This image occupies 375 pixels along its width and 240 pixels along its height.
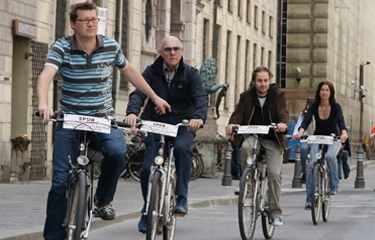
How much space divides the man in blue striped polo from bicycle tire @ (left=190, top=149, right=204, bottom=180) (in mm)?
16271

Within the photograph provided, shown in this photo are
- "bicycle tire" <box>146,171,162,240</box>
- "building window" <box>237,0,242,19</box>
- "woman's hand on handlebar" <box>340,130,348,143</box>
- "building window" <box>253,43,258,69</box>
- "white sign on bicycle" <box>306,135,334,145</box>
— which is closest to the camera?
"bicycle tire" <box>146,171,162,240</box>

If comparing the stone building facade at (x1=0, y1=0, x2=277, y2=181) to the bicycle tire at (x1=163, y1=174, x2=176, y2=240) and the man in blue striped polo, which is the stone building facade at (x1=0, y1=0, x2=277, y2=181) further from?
the man in blue striped polo

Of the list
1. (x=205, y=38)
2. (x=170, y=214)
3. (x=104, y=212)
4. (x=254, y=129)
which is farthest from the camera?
(x=205, y=38)

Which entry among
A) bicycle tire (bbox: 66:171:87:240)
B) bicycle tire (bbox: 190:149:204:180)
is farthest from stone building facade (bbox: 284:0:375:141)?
bicycle tire (bbox: 66:171:87:240)

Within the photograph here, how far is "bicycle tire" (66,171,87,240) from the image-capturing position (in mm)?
7664

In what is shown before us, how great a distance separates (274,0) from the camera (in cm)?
5584

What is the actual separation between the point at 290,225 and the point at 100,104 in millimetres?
5788

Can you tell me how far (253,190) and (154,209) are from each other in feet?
7.52

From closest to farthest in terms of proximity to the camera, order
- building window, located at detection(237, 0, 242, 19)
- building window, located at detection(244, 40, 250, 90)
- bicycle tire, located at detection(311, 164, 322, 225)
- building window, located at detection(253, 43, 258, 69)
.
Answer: bicycle tire, located at detection(311, 164, 322, 225)
building window, located at detection(237, 0, 242, 19)
building window, located at detection(244, 40, 250, 90)
building window, located at detection(253, 43, 258, 69)

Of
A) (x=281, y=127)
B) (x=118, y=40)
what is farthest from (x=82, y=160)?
(x=118, y=40)

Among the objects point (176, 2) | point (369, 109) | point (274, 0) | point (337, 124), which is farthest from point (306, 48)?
point (337, 124)

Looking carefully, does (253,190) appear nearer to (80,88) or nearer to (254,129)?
(254,129)

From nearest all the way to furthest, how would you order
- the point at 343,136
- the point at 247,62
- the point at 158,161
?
the point at 158,161 < the point at 343,136 < the point at 247,62

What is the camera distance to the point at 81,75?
Answer: 816 centimetres
